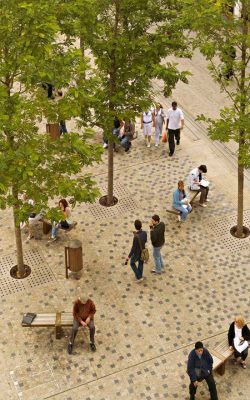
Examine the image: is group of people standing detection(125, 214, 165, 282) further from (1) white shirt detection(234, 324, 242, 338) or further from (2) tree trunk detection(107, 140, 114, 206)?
(1) white shirt detection(234, 324, 242, 338)

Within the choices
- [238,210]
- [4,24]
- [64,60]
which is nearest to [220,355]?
[238,210]

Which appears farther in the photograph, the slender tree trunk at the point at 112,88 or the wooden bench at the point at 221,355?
the slender tree trunk at the point at 112,88

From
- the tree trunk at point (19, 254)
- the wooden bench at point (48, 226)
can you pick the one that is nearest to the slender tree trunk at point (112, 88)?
the wooden bench at point (48, 226)

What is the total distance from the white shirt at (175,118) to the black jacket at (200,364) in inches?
359

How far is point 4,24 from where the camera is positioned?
38.0 feet

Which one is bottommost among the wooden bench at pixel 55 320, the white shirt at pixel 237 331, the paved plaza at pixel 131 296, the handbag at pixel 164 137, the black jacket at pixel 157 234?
the paved plaza at pixel 131 296

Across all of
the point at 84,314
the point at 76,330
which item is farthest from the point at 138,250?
the point at 76,330

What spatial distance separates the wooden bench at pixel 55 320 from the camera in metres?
13.9

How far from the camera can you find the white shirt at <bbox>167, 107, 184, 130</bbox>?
1947cm

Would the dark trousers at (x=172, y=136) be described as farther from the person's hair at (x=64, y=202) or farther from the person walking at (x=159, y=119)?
the person's hair at (x=64, y=202)

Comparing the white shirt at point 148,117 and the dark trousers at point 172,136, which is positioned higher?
the white shirt at point 148,117

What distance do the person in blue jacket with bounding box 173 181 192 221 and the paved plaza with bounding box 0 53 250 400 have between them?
12.6 inches

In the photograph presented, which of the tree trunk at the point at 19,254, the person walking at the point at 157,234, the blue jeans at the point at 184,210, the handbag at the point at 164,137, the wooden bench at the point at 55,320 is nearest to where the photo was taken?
the wooden bench at the point at 55,320

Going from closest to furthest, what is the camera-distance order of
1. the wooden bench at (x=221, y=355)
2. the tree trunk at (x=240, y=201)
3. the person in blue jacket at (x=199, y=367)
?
the person in blue jacket at (x=199, y=367)
the wooden bench at (x=221, y=355)
the tree trunk at (x=240, y=201)
